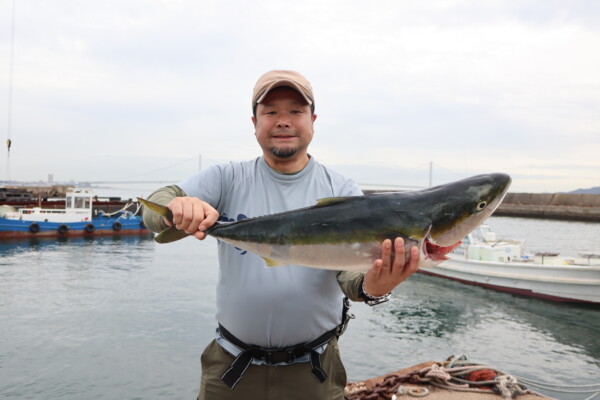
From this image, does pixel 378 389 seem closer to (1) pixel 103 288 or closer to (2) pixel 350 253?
(2) pixel 350 253

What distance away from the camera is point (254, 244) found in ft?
8.24

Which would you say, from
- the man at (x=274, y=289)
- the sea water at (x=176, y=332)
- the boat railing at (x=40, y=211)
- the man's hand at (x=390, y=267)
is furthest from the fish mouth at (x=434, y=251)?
the boat railing at (x=40, y=211)

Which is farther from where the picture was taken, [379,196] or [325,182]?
[325,182]

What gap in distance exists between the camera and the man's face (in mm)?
2791

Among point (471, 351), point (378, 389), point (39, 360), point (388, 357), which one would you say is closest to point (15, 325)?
point (39, 360)

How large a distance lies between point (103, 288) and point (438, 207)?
20.3m

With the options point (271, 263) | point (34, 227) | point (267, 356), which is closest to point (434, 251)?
point (271, 263)

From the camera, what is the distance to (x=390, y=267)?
236cm

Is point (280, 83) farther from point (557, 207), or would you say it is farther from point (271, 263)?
point (557, 207)

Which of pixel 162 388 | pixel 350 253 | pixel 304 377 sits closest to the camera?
pixel 350 253

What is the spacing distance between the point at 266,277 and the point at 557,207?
8806cm

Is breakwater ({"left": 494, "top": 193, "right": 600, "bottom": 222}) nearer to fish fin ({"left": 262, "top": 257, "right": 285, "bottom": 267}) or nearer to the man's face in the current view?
the man's face

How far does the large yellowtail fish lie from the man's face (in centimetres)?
48

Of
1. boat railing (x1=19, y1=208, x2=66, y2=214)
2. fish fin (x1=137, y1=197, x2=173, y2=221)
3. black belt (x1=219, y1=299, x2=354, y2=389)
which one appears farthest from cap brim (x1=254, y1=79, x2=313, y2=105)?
boat railing (x1=19, y1=208, x2=66, y2=214)
